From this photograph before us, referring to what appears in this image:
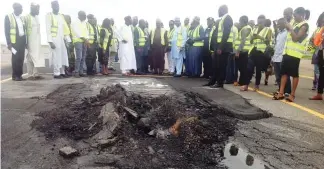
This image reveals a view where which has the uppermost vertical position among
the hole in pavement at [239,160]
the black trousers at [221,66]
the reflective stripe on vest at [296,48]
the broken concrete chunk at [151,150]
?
the reflective stripe on vest at [296,48]

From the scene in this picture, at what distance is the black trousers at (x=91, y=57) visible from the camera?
11742 mm

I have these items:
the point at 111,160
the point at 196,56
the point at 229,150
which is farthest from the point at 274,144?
the point at 196,56

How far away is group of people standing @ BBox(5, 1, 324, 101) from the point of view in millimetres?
7484


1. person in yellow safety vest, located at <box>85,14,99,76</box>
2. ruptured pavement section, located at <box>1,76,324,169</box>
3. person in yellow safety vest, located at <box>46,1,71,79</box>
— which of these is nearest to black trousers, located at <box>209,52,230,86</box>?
ruptured pavement section, located at <box>1,76,324,169</box>

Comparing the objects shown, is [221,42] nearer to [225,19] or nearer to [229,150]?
[225,19]

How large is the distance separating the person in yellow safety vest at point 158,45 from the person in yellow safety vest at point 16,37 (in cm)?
459

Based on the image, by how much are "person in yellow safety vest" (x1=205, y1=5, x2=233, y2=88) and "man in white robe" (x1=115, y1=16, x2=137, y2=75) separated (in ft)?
13.6

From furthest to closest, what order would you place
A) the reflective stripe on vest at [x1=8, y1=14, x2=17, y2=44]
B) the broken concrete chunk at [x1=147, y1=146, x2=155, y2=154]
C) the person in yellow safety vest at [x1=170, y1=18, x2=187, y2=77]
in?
the person in yellow safety vest at [x1=170, y1=18, x2=187, y2=77]
the reflective stripe on vest at [x1=8, y1=14, x2=17, y2=44]
the broken concrete chunk at [x1=147, y1=146, x2=155, y2=154]

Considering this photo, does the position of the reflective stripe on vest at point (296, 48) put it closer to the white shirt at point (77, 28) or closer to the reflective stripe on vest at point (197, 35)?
the reflective stripe on vest at point (197, 35)

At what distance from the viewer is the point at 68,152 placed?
3680 millimetres

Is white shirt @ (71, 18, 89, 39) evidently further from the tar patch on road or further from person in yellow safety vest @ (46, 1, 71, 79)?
the tar patch on road

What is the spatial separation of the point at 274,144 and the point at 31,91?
Result: 5502mm

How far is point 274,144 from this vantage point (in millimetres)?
4320

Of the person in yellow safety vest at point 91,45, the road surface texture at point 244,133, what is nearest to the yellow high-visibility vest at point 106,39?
the person in yellow safety vest at point 91,45
